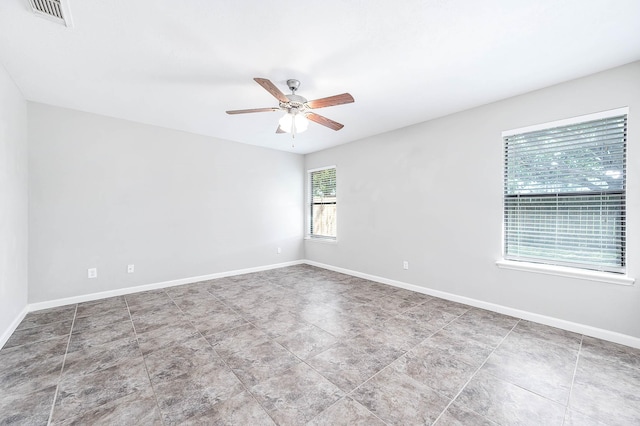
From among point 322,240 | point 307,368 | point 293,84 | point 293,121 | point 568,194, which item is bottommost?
point 307,368

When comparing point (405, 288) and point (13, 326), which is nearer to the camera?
point (13, 326)

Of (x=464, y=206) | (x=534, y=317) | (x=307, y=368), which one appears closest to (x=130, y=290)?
(x=307, y=368)

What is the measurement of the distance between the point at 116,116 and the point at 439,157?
4617 mm

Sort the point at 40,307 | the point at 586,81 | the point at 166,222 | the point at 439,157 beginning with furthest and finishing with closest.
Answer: the point at 166,222
the point at 439,157
the point at 40,307
the point at 586,81

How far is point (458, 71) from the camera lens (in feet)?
8.14

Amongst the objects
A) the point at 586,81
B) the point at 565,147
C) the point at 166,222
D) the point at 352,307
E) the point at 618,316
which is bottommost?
the point at 352,307

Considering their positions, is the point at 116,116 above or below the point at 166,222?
above

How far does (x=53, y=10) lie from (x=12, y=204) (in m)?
2.04

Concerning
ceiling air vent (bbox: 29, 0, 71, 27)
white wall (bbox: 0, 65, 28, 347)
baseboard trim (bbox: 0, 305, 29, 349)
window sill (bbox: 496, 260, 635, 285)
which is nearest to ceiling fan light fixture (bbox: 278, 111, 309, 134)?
ceiling air vent (bbox: 29, 0, 71, 27)

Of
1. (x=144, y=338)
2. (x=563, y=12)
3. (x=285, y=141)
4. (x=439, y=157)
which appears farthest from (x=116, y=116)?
(x=563, y=12)

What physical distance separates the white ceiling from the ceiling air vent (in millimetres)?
41

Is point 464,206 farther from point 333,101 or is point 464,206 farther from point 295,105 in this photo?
point 295,105

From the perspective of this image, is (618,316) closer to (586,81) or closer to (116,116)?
(586,81)

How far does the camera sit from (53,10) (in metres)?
1.76
